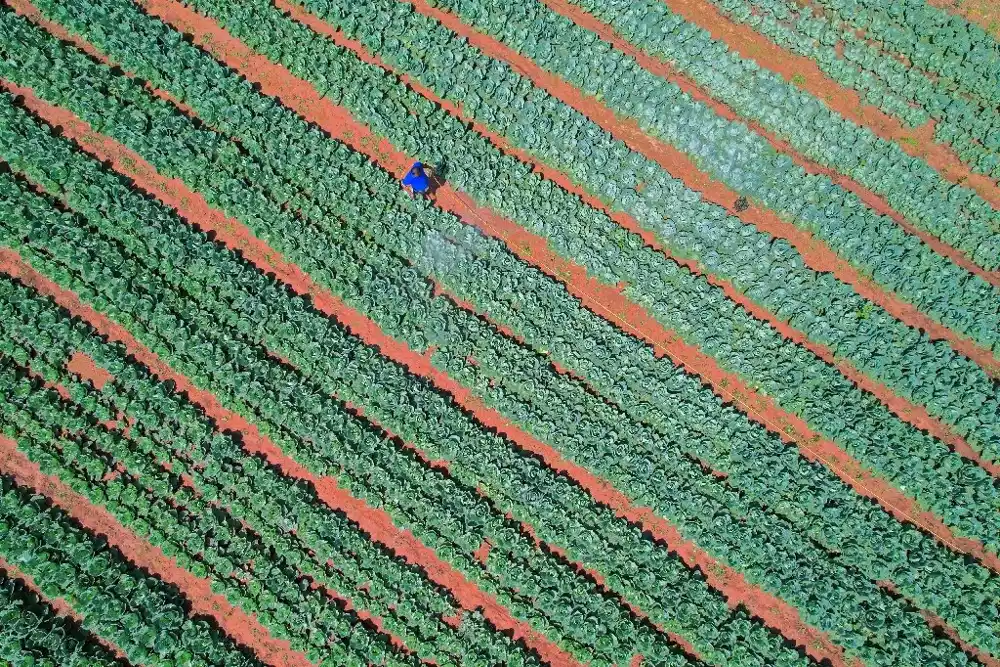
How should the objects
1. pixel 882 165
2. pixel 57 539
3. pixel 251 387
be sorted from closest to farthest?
pixel 57 539 → pixel 251 387 → pixel 882 165

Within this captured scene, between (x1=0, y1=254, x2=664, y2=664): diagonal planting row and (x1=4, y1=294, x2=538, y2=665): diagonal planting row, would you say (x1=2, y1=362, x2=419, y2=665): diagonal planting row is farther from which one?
(x1=0, y1=254, x2=664, y2=664): diagonal planting row

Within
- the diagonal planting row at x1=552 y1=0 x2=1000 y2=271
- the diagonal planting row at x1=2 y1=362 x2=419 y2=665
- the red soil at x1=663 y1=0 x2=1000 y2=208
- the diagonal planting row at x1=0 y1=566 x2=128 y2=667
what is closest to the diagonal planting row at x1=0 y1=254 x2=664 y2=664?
the diagonal planting row at x1=2 y1=362 x2=419 y2=665

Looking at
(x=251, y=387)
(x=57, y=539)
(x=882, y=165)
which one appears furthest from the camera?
(x=882, y=165)

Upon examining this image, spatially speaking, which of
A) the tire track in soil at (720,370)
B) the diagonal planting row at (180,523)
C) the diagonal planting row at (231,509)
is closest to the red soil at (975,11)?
the tire track in soil at (720,370)

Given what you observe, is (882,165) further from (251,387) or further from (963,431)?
(251,387)

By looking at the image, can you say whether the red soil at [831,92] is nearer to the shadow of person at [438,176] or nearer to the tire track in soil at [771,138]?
the tire track in soil at [771,138]

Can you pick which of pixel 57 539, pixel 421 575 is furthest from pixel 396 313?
pixel 57 539

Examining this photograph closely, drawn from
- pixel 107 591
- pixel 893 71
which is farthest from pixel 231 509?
pixel 893 71

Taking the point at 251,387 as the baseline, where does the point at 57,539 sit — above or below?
below

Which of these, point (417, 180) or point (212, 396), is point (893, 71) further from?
point (212, 396)
